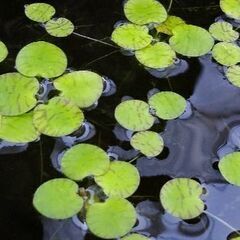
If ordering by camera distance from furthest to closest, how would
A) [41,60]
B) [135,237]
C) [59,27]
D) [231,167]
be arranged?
[59,27], [41,60], [231,167], [135,237]

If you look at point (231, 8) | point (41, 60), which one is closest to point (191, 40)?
point (231, 8)

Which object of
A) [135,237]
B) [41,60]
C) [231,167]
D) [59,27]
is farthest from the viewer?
[59,27]

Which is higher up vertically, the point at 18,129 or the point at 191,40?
the point at 191,40

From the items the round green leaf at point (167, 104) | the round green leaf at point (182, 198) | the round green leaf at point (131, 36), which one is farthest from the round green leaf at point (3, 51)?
the round green leaf at point (182, 198)

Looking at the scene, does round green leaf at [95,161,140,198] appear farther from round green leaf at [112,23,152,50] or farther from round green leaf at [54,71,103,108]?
round green leaf at [112,23,152,50]

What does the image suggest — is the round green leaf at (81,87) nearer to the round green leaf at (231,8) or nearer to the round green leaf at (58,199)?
the round green leaf at (58,199)

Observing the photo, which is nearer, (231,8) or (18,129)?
(18,129)

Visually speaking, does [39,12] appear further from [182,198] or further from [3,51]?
[182,198]

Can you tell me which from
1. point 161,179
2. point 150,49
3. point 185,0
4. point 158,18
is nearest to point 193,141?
point 161,179
